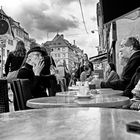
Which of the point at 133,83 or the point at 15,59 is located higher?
the point at 15,59

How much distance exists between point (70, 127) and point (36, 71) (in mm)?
2488

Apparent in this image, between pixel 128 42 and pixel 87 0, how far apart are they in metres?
5.39

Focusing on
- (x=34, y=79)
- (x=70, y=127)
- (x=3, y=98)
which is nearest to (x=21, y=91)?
(x=3, y=98)

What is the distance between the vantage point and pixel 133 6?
7.36 feet

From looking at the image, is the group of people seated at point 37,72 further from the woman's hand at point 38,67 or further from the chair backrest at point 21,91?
the chair backrest at point 21,91

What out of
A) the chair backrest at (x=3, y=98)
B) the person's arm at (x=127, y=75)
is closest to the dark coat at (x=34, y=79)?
the chair backrest at (x=3, y=98)

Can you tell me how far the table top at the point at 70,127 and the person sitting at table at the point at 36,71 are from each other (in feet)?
6.24

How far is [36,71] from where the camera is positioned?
3.26m

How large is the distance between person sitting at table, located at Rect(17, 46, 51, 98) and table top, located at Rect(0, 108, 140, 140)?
74.9 inches

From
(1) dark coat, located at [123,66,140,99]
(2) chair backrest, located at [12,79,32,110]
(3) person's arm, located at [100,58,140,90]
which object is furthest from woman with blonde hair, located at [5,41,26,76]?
(1) dark coat, located at [123,66,140,99]

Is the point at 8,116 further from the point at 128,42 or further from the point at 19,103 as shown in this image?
the point at 128,42

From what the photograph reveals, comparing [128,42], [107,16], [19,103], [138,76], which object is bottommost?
[19,103]

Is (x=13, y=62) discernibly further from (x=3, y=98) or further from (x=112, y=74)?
(x=3, y=98)

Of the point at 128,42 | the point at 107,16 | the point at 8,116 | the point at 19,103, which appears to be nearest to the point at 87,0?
the point at 128,42
